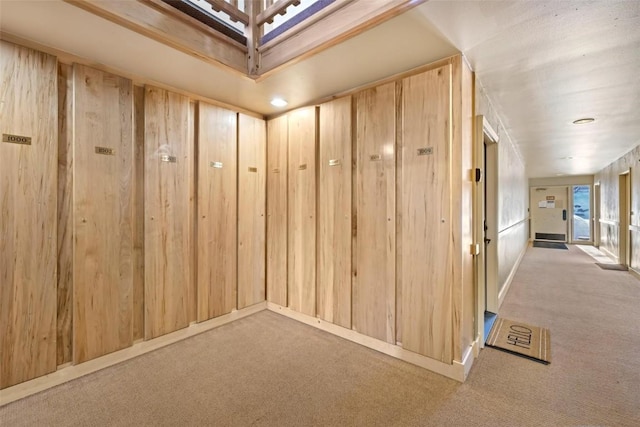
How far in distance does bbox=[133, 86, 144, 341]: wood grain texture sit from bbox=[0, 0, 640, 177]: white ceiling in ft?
0.88

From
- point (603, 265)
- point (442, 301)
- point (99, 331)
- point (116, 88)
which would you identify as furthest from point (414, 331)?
point (603, 265)

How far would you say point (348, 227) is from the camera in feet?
8.77

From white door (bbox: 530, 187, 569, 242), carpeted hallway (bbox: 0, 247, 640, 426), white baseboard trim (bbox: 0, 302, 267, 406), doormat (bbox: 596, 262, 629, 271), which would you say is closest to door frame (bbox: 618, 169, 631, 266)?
doormat (bbox: 596, 262, 629, 271)

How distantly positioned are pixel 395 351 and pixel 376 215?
3.90 ft

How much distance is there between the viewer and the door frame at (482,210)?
2.34 m

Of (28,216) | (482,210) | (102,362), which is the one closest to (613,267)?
(482,210)

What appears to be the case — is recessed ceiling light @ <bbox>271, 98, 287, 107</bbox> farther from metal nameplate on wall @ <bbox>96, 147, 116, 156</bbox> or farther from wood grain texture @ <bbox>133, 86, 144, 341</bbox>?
metal nameplate on wall @ <bbox>96, 147, 116, 156</bbox>

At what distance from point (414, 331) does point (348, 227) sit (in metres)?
1.07

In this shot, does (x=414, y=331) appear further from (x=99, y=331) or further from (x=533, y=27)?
(x=99, y=331)

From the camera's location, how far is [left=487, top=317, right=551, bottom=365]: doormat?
7.86ft

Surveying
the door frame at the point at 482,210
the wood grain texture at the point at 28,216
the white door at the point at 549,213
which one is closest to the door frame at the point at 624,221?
the white door at the point at 549,213

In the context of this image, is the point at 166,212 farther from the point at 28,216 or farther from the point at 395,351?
the point at 395,351

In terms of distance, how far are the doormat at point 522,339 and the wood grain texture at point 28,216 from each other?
3.67 meters

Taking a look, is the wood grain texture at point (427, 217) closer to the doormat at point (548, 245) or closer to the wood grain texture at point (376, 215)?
the wood grain texture at point (376, 215)
